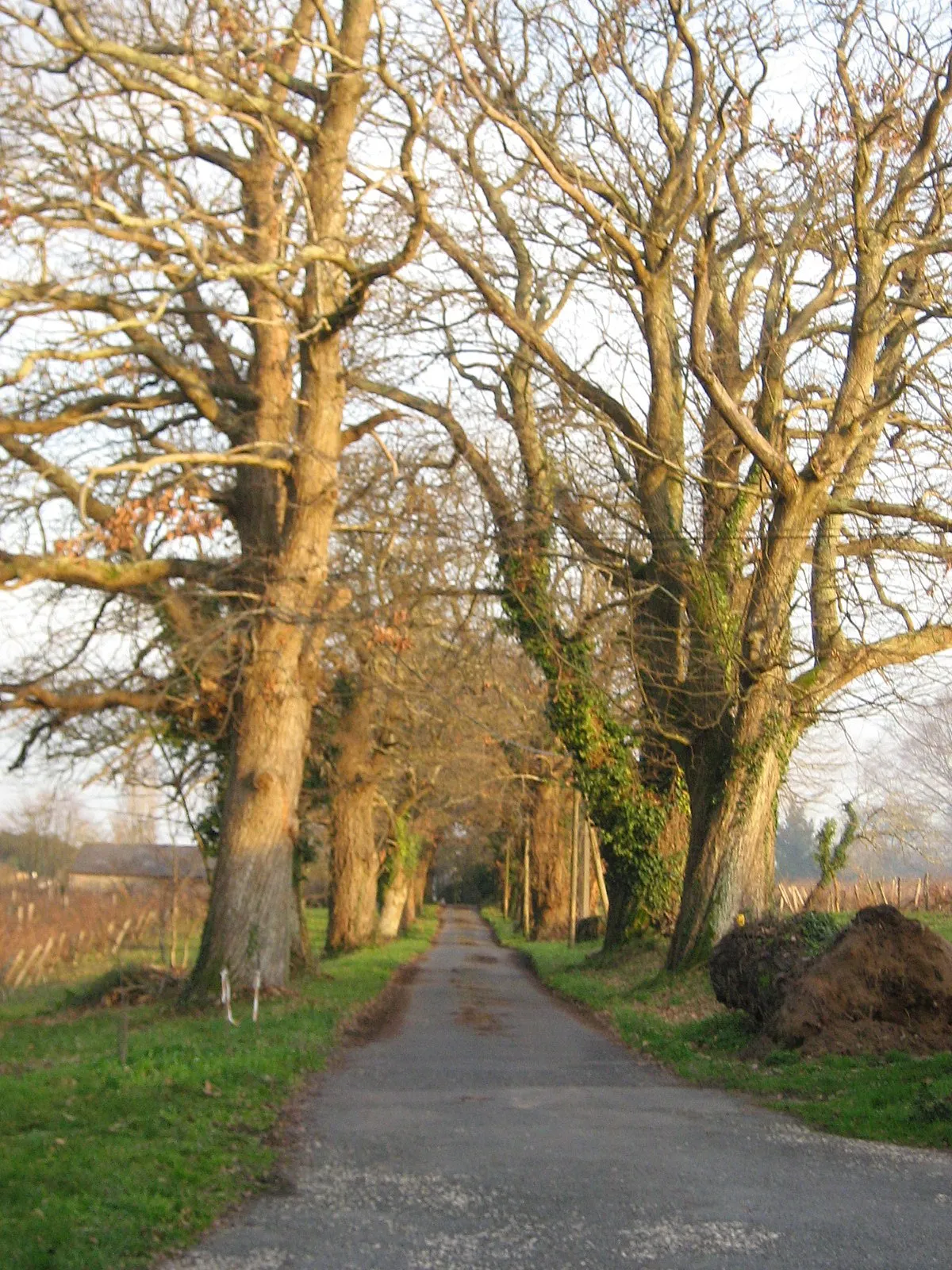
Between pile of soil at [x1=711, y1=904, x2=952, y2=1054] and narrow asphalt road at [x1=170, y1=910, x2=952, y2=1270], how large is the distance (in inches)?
56.3

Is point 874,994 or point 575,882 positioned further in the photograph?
point 575,882

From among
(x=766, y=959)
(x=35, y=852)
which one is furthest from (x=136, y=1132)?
(x=35, y=852)

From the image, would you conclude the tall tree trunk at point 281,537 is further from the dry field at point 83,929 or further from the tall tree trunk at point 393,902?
the tall tree trunk at point 393,902

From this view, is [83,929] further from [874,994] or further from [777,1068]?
[874,994]

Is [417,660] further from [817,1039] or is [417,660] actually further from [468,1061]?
[817,1039]

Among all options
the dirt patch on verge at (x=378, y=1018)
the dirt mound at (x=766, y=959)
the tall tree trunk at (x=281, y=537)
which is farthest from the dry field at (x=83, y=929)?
the dirt mound at (x=766, y=959)

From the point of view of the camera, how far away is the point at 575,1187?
762 cm

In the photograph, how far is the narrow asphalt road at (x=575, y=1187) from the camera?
20.8 ft

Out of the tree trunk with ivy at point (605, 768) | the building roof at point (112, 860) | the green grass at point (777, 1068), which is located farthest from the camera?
the building roof at point (112, 860)

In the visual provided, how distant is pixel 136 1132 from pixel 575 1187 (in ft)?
8.72

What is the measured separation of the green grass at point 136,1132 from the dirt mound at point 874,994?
15.2 ft

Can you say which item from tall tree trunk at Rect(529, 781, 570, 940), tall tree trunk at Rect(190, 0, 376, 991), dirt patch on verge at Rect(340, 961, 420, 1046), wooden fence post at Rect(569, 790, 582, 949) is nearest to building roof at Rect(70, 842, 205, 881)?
tall tree trunk at Rect(529, 781, 570, 940)

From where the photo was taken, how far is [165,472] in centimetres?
1898

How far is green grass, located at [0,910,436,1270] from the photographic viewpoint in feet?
20.1
